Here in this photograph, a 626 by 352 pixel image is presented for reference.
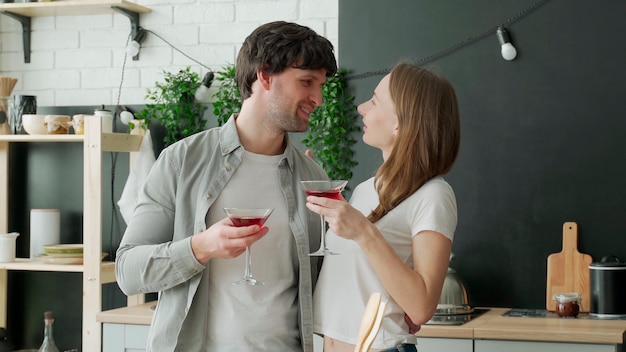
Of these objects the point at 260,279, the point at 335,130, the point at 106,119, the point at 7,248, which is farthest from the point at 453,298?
the point at 7,248

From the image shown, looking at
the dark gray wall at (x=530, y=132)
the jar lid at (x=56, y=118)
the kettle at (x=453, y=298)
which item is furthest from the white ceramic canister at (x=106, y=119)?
the kettle at (x=453, y=298)

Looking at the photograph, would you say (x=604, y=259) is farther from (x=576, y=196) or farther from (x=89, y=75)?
(x=89, y=75)

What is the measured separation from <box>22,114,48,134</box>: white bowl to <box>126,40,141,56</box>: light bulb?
57 centimetres

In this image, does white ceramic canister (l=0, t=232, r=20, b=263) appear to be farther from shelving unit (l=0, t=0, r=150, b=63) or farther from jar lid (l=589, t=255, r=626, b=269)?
jar lid (l=589, t=255, r=626, b=269)

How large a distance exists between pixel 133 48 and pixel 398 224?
258 cm

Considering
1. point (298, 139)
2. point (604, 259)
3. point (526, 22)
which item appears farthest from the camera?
point (298, 139)

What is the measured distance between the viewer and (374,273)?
2.36m

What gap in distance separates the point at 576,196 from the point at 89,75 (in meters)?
2.52

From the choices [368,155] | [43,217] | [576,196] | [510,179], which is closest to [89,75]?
[43,217]

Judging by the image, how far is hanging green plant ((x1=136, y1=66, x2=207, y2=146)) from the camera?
4.43 meters

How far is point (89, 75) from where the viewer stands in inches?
186

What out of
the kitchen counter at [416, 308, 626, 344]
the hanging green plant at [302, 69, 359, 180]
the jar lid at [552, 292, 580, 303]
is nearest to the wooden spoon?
the kitchen counter at [416, 308, 626, 344]

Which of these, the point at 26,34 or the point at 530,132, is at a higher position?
the point at 26,34

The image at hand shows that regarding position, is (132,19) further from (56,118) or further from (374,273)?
(374,273)
